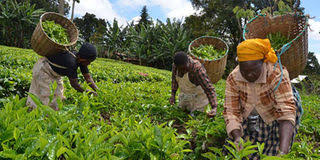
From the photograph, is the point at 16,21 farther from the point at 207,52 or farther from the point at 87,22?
the point at 87,22

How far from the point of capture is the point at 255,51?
6.22 feet

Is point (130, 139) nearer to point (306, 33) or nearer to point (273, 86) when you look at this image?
point (273, 86)

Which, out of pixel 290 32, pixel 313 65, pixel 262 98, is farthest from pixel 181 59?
pixel 313 65

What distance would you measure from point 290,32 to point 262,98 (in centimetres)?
109

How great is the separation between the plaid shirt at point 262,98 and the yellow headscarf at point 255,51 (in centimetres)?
11

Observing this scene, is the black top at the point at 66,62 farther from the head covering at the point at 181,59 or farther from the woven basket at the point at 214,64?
the woven basket at the point at 214,64

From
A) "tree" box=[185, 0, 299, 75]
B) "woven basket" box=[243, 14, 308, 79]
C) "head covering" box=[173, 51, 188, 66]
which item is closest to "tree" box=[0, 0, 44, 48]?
"tree" box=[185, 0, 299, 75]

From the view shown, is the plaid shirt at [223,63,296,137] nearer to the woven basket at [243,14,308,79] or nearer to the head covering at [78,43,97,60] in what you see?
the woven basket at [243,14,308,79]

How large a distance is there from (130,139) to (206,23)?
20062 mm

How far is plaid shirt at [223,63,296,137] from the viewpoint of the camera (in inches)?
78.1

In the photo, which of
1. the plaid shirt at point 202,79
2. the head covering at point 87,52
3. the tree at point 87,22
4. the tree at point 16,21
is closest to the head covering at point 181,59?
the plaid shirt at point 202,79

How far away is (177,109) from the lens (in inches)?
150

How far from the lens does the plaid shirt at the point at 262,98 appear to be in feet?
6.51

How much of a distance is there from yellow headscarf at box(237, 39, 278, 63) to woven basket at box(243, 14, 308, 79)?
36 centimetres
